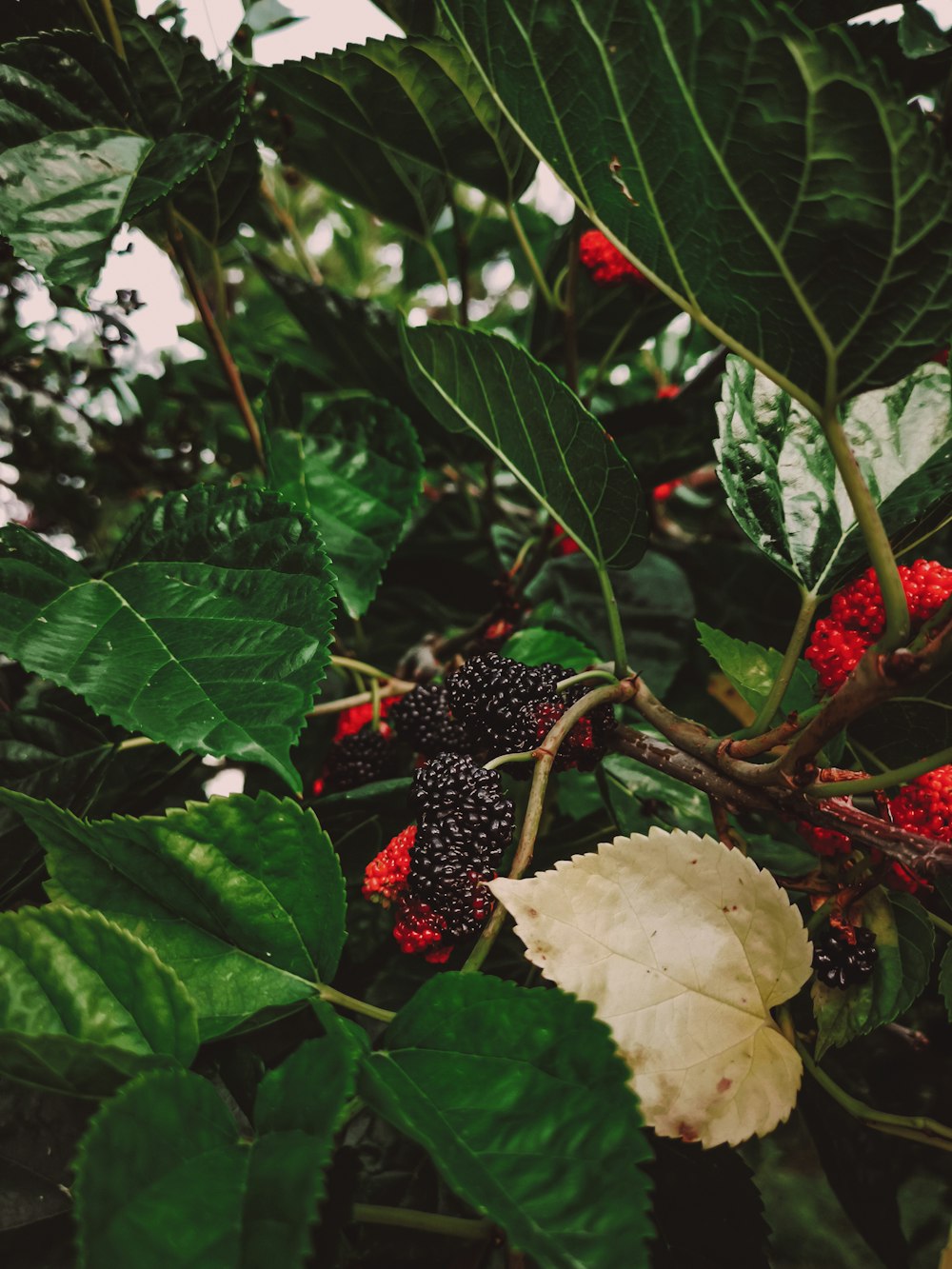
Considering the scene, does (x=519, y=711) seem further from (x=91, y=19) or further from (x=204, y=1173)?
(x=91, y=19)

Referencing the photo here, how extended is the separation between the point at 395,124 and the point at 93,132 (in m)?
0.22

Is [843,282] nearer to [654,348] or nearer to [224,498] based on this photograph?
[224,498]

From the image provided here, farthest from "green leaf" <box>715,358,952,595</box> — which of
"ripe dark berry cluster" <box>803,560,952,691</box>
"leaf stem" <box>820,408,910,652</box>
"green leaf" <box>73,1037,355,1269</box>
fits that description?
"green leaf" <box>73,1037,355,1269</box>

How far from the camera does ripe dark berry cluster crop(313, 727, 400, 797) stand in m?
0.58

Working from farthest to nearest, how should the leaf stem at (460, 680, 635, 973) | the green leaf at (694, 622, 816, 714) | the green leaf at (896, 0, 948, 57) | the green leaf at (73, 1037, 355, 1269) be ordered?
the green leaf at (896, 0, 948, 57)
the green leaf at (694, 622, 816, 714)
the leaf stem at (460, 680, 635, 973)
the green leaf at (73, 1037, 355, 1269)

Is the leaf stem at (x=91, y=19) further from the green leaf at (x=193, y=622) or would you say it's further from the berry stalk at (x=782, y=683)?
the berry stalk at (x=782, y=683)

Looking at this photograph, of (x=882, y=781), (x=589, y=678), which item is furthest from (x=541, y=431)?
(x=882, y=781)

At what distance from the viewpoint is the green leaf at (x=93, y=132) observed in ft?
1.61

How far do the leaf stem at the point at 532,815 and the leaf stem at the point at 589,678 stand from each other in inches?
0.8

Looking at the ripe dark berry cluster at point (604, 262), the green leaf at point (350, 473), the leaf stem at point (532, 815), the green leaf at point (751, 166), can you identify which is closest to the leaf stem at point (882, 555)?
the green leaf at point (751, 166)

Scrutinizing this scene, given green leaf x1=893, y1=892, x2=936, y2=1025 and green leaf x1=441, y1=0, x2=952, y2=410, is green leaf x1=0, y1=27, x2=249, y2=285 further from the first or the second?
green leaf x1=893, y1=892, x2=936, y2=1025

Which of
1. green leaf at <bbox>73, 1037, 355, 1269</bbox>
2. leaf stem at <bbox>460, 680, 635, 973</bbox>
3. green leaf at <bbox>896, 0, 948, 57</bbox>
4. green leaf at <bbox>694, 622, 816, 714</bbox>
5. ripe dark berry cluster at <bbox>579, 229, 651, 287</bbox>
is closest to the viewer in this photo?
green leaf at <bbox>73, 1037, 355, 1269</bbox>

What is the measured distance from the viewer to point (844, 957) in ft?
1.31

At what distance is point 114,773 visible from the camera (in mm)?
639
